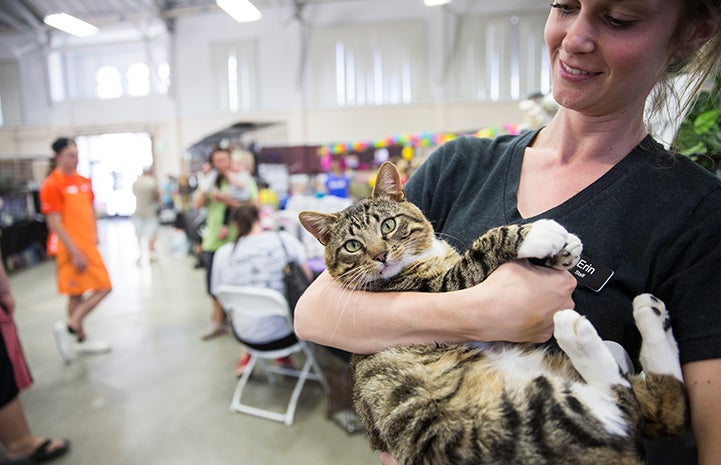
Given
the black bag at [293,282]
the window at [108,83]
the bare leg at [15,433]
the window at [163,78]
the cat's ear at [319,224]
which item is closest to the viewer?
the cat's ear at [319,224]

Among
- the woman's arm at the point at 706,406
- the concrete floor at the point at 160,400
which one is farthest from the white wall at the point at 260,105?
the woman's arm at the point at 706,406

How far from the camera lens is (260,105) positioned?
12859mm

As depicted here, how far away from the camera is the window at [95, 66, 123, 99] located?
46.6 ft

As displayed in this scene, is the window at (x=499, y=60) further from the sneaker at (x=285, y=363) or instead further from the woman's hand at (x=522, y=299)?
the woman's hand at (x=522, y=299)

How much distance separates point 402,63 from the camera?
12.1m

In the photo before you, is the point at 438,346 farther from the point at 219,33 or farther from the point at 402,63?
the point at 219,33

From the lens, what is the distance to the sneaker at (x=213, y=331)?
178 inches

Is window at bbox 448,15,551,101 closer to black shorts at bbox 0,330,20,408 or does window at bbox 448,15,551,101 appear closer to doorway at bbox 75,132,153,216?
doorway at bbox 75,132,153,216

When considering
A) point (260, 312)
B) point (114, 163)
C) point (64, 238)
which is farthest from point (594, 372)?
point (114, 163)

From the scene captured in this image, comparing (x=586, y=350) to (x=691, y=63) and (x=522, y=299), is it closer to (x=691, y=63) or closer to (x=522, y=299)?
(x=522, y=299)

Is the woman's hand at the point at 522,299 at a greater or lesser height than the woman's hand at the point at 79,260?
greater

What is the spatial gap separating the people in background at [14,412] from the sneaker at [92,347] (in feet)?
5.14

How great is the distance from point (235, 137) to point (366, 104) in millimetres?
4816

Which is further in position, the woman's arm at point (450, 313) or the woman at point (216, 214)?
the woman at point (216, 214)
